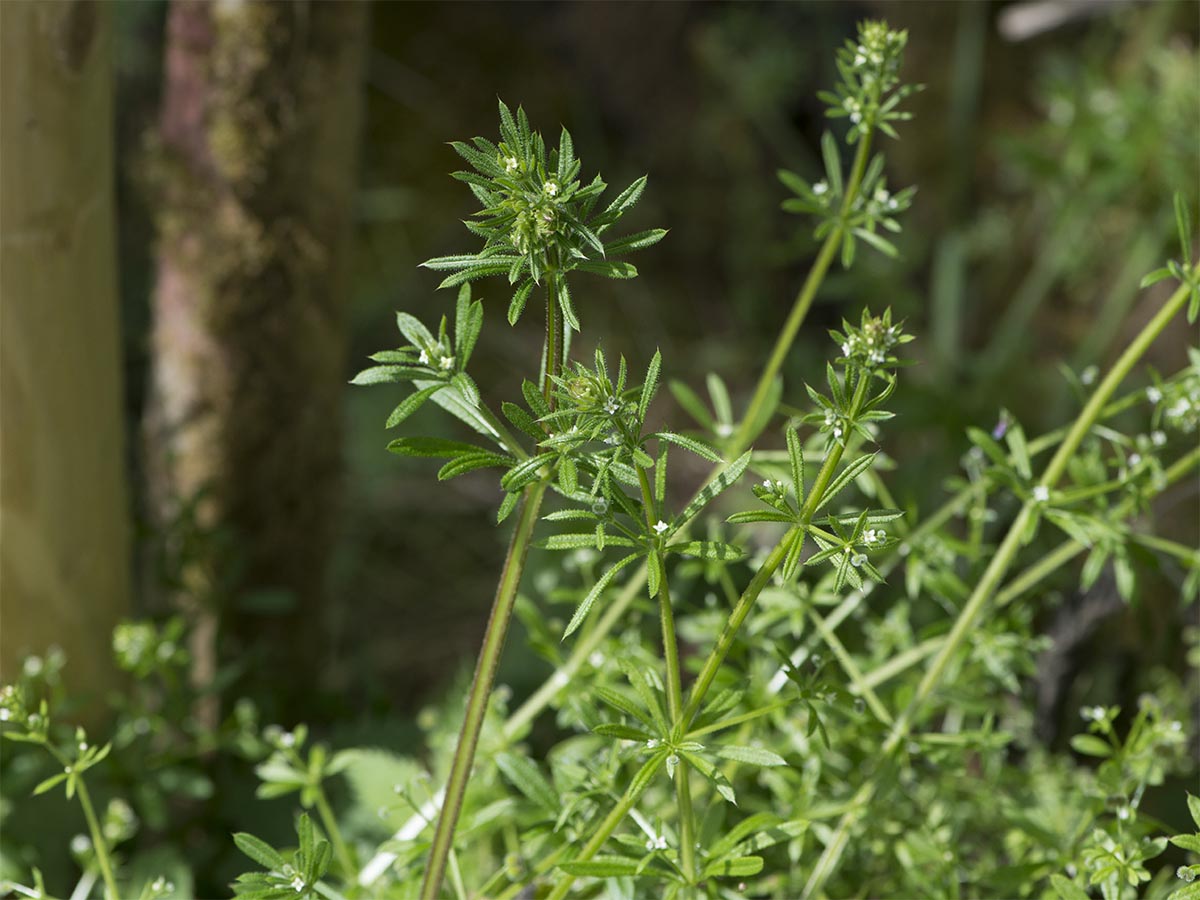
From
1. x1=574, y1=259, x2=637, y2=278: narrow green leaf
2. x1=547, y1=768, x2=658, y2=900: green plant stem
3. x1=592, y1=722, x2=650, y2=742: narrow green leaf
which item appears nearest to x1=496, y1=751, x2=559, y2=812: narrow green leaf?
x1=547, y1=768, x2=658, y2=900: green plant stem

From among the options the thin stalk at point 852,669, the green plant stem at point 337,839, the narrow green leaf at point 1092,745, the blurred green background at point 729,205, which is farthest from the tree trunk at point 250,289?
the narrow green leaf at point 1092,745

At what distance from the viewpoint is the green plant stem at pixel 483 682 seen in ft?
2.87

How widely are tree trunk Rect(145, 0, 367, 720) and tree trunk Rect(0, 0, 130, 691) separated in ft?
0.48

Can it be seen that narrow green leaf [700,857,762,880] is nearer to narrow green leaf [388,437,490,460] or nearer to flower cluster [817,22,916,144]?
narrow green leaf [388,437,490,460]

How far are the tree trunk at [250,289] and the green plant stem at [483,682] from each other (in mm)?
779

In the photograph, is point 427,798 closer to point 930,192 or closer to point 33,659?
point 33,659

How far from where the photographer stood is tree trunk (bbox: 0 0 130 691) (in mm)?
1234

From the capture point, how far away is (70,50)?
1.24 metres

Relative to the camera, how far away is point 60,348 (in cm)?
135

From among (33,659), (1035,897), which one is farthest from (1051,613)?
(33,659)

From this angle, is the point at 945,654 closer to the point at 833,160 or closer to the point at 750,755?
the point at 750,755

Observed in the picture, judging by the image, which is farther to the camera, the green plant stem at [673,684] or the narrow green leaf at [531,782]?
the narrow green leaf at [531,782]

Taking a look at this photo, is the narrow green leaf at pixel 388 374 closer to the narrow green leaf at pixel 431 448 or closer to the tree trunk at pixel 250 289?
the narrow green leaf at pixel 431 448

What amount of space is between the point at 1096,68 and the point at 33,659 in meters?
2.43
